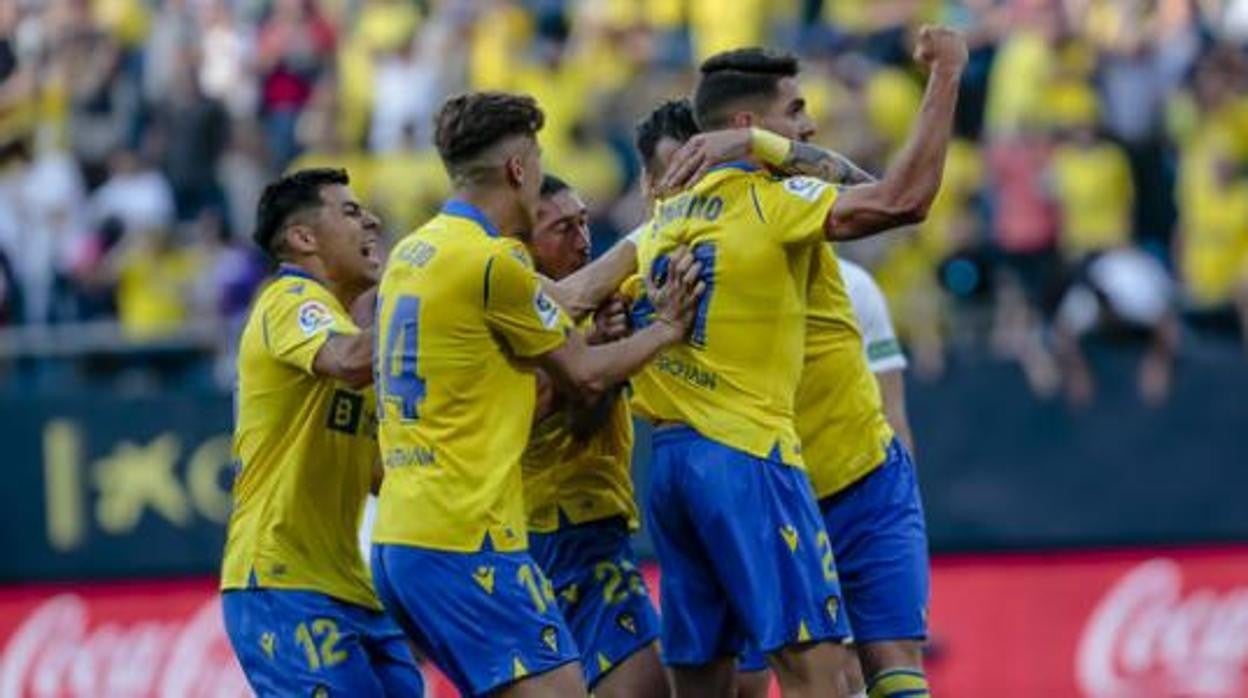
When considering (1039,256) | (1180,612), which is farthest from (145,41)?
(1180,612)

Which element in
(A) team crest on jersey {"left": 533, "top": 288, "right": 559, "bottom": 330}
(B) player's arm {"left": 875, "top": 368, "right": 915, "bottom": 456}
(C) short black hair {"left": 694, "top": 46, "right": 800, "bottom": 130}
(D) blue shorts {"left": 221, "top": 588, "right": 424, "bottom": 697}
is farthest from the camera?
(B) player's arm {"left": 875, "top": 368, "right": 915, "bottom": 456}

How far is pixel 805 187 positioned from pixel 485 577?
1.64 meters

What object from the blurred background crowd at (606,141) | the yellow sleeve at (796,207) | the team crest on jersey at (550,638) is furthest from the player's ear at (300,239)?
the blurred background crowd at (606,141)

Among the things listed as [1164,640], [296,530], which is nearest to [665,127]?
[296,530]

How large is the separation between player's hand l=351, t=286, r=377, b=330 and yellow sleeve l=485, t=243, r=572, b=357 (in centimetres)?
141

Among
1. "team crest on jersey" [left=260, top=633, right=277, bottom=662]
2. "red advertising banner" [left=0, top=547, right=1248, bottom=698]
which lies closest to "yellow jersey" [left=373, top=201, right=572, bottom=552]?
"team crest on jersey" [left=260, top=633, right=277, bottom=662]

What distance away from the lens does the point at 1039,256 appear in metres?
18.4

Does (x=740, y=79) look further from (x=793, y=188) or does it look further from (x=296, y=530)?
(x=296, y=530)

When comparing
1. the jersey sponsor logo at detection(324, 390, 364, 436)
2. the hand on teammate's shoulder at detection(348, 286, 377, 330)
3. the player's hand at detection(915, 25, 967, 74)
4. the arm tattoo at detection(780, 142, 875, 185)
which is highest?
the player's hand at detection(915, 25, 967, 74)

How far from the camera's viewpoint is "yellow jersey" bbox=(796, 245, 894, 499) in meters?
11.2

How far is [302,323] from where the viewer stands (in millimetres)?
10812

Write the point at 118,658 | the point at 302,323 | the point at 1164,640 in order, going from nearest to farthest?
the point at 302,323 < the point at 1164,640 < the point at 118,658

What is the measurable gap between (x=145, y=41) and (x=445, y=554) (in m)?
12.0

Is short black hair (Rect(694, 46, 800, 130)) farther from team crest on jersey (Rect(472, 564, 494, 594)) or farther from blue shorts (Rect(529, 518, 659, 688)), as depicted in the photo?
team crest on jersey (Rect(472, 564, 494, 594))
